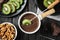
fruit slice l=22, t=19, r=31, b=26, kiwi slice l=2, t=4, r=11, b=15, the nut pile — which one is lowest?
the nut pile

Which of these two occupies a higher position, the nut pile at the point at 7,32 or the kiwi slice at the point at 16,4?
the kiwi slice at the point at 16,4

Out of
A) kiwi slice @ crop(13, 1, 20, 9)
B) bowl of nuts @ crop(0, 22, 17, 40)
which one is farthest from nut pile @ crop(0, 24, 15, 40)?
kiwi slice @ crop(13, 1, 20, 9)

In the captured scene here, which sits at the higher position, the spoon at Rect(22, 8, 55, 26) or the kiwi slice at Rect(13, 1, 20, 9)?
the kiwi slice at Rect(13, 1, 20, 9)

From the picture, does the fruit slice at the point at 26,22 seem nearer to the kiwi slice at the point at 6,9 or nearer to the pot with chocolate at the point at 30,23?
the pot with chocolate at the point at 30,23

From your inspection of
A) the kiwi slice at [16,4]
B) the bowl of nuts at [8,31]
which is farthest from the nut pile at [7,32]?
the kiwi slice at [16,4]

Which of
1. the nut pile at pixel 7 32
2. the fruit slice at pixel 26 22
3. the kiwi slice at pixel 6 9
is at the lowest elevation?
the nut pile at pixel 7 32

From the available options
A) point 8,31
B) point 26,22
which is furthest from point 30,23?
point 8,31

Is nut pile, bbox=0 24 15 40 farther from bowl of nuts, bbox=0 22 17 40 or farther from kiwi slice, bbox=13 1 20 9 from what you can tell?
kiwi slice, bbox=13 1 20 9

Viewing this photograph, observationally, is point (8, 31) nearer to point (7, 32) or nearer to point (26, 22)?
point (7, 32)
